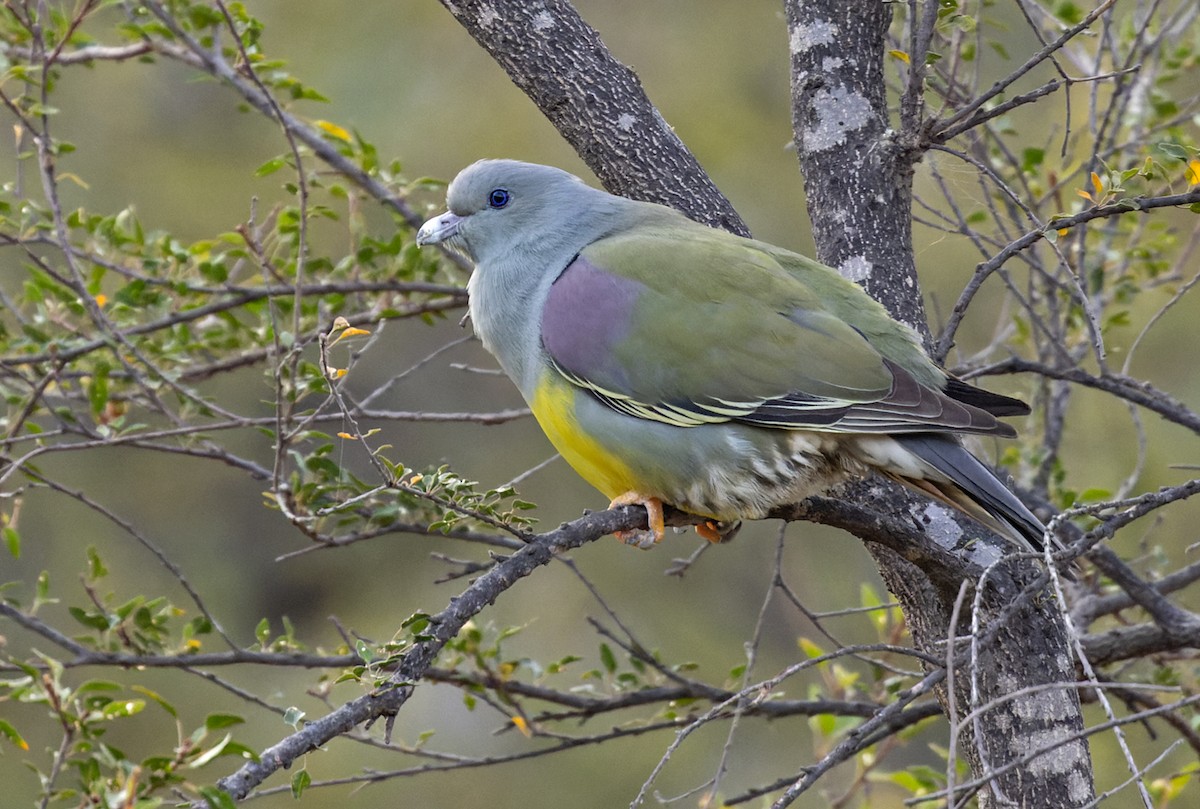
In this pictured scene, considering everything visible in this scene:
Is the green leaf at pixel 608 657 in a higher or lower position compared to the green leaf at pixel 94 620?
lower

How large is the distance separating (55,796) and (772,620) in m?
6.28

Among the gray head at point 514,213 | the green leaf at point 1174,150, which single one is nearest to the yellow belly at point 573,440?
the gray head at point 514,213

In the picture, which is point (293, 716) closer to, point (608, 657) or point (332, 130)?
point (608, 657)

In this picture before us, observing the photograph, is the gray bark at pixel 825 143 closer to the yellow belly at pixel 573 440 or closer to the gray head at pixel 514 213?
the gray head at pixel 514 213

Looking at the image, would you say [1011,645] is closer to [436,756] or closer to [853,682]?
[853,682]

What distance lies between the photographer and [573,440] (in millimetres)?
2908

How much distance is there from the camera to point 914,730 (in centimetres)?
353

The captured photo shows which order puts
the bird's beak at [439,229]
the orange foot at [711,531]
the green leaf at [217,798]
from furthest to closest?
the bird's beak at [439,229], the orange foot at [711,531], the green leaf at [217,798]

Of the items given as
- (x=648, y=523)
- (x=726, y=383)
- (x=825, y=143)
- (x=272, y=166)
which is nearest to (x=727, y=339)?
(x=726, y=383)

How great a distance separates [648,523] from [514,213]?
1.07m

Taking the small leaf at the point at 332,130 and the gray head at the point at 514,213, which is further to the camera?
the small leaf at the point at 332,130

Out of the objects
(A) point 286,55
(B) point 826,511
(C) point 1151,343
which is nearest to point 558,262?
(B) point 826,511

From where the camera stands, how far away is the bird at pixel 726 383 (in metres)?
2.62

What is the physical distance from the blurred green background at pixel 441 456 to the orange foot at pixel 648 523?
4.36m
